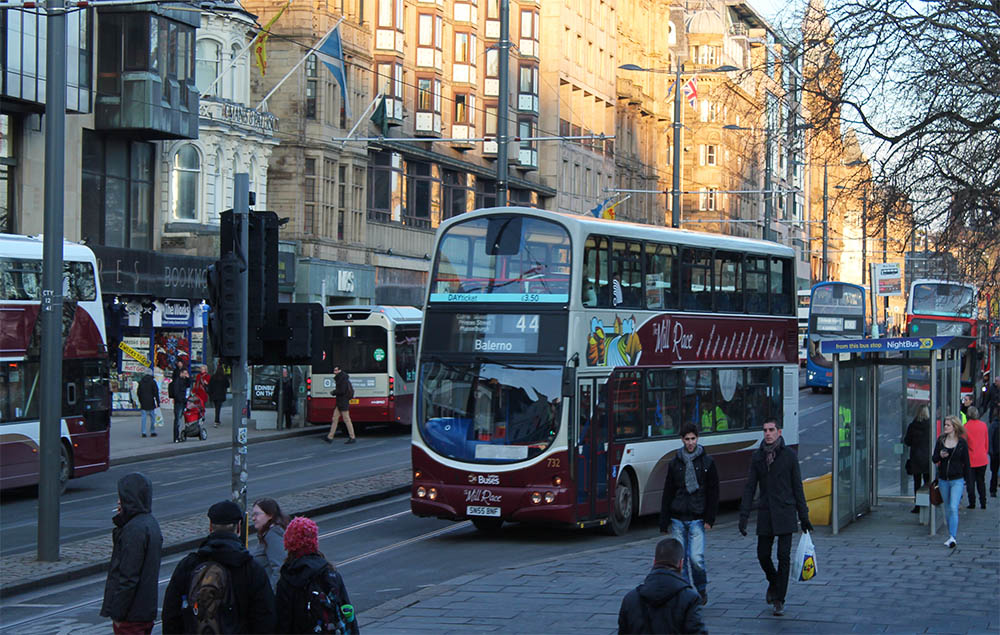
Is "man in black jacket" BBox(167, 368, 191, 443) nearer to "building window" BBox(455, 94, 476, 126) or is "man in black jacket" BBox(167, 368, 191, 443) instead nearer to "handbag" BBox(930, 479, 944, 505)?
"handbag" BBox(930, 479, 944, 505)

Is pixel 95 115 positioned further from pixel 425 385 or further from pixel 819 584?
pixel 819 584

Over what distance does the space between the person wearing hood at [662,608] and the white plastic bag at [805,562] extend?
5.27 meters

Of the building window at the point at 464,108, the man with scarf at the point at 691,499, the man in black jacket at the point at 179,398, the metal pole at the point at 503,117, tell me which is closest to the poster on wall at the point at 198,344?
the man in black jacket at the point at 179,398

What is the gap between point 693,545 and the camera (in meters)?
12.7

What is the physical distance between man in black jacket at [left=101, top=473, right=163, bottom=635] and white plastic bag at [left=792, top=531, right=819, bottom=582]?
18.8ft

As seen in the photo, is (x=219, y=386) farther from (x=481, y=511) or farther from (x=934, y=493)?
(x=934, y=493)

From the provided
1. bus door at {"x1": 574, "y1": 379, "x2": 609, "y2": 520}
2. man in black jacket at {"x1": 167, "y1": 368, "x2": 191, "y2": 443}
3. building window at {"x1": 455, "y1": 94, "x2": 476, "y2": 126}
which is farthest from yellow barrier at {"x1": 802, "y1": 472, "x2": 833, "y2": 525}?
building window at {"x1": 455, "y1": 94, "x2": 476, "y2": 126}

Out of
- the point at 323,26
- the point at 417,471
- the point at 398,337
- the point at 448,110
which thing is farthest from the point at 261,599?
the point at 448,110

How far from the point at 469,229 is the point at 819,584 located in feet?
21.1

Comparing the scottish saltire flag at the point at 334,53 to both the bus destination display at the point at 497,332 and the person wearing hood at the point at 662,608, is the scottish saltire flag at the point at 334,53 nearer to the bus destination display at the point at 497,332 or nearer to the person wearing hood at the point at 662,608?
the bus destination display at the point at 497,332

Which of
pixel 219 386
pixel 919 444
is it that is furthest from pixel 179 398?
pixel 919 444

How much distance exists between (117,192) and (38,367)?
61.7 ft

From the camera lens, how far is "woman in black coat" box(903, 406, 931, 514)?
19297 millimetres

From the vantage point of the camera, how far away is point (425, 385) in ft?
58.0
